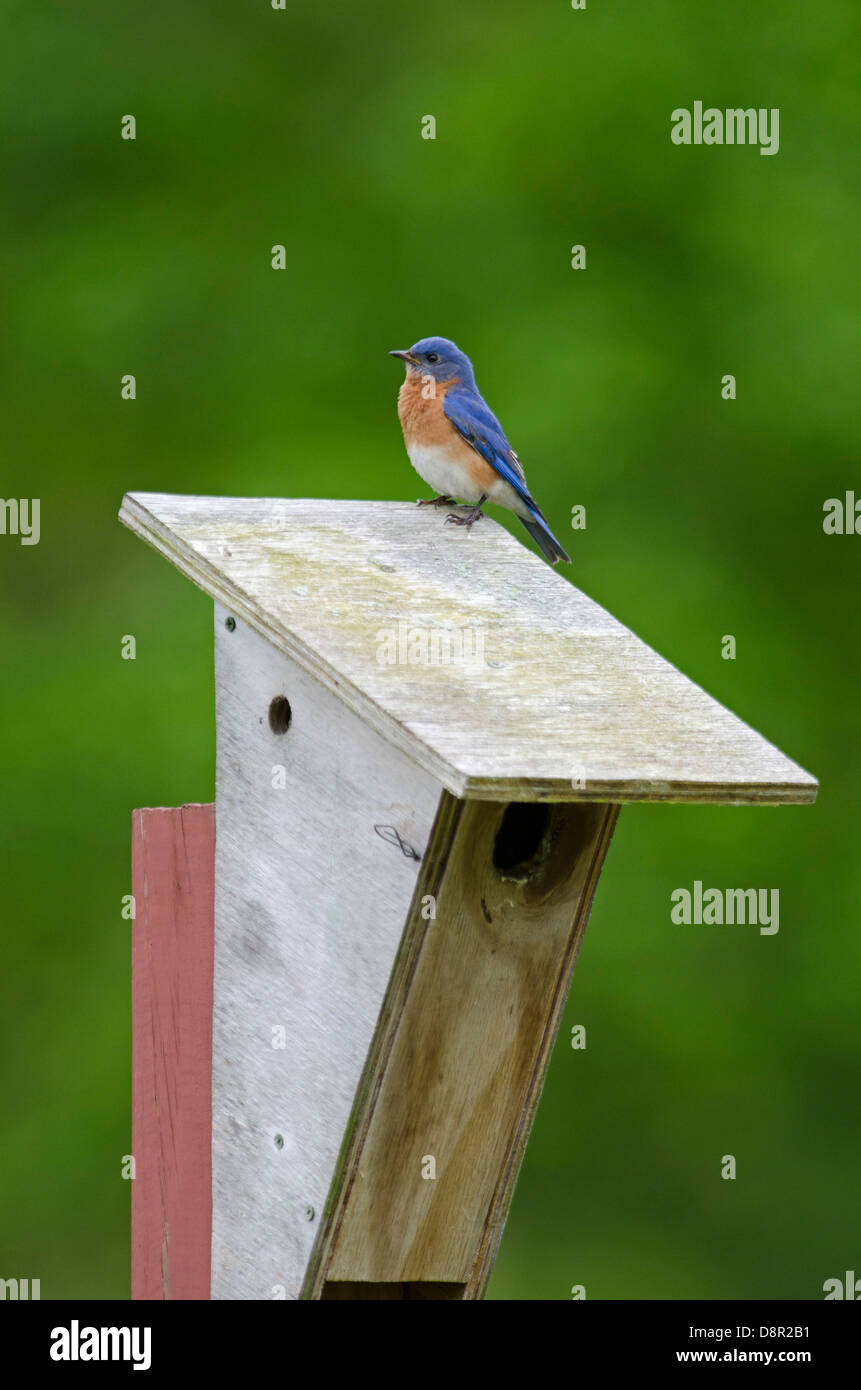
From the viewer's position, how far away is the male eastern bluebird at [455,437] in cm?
536

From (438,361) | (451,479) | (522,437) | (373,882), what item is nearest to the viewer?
(373,882)

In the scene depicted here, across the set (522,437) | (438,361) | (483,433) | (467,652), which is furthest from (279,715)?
(522,437)

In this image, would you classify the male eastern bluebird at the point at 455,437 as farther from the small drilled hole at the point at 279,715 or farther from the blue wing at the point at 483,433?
the small drilled hole at the point at 279,715

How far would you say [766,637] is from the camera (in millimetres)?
7938

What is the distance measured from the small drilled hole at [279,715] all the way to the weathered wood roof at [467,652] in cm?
16

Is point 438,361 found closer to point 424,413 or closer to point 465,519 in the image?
point 424,413

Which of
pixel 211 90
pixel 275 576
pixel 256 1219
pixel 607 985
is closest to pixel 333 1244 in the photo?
pixel 256 1219

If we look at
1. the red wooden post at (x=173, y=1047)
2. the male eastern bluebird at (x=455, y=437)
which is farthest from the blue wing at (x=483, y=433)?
the red wooden post at (x=173, y=1047)

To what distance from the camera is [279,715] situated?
3803 millimetres

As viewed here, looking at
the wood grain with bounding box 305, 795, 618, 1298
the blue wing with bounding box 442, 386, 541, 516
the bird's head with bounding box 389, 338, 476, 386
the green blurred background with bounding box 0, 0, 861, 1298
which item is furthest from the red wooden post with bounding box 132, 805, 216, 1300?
the green blurred background with bounding box 0, 0, 861, 1298

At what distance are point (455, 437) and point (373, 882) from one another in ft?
6.98

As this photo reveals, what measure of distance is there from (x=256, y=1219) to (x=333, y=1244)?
24 cm

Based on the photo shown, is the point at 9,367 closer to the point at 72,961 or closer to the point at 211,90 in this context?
the point at 211,90

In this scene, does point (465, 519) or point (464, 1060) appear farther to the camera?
point (465, 519)
